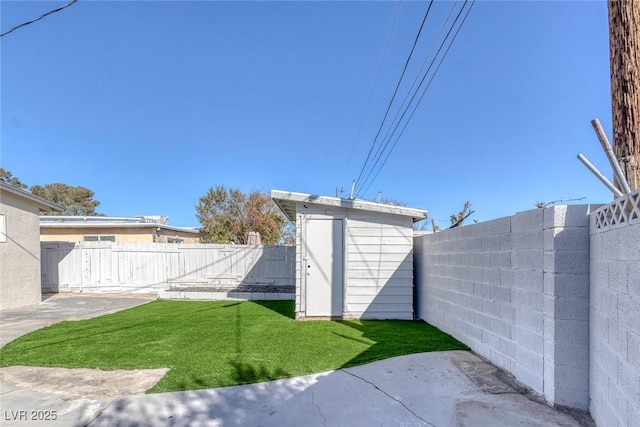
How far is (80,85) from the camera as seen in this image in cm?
1062

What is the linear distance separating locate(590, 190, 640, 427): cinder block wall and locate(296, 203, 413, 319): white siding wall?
15.2 feet

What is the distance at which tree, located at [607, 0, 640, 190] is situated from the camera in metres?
3.32

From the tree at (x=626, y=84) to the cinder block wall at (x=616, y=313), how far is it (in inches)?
43.7

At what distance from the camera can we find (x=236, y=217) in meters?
21.6

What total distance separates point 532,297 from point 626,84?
2431 millimetres

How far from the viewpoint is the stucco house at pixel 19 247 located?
8.67 meters

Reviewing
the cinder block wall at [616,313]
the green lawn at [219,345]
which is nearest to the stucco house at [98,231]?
the green lawn at [219,345]

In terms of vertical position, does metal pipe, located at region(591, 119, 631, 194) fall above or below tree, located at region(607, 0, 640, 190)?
below

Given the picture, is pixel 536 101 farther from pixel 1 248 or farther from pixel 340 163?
pixel 1 248

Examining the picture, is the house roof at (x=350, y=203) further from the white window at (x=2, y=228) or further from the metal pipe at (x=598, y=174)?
the white window at (x=2, y=228)

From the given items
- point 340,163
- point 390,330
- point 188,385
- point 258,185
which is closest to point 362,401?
point 188,385

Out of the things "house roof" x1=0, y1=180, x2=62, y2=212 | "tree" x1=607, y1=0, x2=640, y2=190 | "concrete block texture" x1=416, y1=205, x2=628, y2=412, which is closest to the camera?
"concrete block texture" x1=416, y1=205, x2=628, y2=412

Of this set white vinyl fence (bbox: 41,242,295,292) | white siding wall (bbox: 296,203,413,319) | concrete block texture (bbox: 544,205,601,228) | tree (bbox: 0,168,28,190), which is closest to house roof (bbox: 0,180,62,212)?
white vinyl fence (bbox: 41,242,295,292)

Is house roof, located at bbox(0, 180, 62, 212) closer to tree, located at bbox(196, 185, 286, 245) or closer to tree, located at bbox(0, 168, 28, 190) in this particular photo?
tree, located at bbox(196, 185, 286, 245)
